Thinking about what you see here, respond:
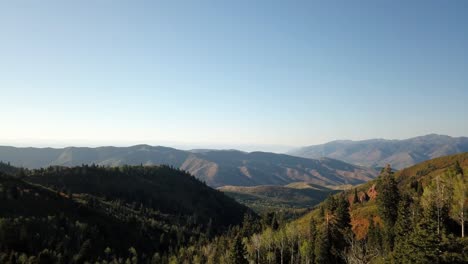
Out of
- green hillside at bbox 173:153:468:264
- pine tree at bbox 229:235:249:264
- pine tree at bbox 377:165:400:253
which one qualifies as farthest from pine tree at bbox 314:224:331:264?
pine tree at bbox 229:235:249:264

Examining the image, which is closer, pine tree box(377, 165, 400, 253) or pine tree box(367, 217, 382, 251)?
pine tree box(377, 165, 400, 253)

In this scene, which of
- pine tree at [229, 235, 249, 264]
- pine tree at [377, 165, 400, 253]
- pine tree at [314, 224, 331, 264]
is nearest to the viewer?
pine tree at [229, 235, 249, 264]

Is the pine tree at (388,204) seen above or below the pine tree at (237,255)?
above

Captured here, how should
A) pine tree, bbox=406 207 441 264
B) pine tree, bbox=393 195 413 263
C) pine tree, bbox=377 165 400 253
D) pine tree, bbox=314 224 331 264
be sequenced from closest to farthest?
pine tree, bbox=406 207 441 264, pine tree, bbox=393 195 413 263, pine tree, bbox=314 224 331 264, pine tree, bbox=377 165 400 253

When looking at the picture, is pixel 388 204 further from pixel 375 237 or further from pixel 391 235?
pixel 375 237

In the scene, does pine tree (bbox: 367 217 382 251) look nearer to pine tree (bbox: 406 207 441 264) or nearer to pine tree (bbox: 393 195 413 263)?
pine tree (bbox: 393 195 413 263)

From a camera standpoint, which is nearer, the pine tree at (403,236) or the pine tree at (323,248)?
the pine tree at (403,236)

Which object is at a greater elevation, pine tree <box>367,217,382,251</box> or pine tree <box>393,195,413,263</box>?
pine tree <box>393,195,413,263</box>

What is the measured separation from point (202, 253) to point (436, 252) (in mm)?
139592

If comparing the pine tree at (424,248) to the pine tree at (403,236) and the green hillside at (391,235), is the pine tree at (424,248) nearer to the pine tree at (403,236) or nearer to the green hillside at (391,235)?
the green hillside at (391,235)

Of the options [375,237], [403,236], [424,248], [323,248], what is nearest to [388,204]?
[375,237]

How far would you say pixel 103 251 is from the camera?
199 m

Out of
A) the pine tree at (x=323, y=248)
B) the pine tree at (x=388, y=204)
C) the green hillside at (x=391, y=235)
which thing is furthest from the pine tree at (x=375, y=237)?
the pine tree at (x=323, y=248)

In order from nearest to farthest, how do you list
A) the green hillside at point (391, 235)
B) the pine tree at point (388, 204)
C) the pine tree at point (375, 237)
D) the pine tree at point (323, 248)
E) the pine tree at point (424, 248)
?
the pine tree at point (424, 248) → the green hillside at point (391, 235) → the pine tree at point (323, 248) → the pine tree at point (388, 204) → the pine tree at point (375, 237)
